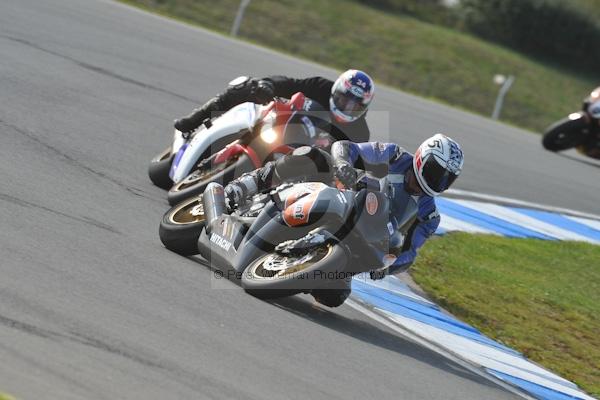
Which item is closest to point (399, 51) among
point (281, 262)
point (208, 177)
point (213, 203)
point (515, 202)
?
point (515, 202)

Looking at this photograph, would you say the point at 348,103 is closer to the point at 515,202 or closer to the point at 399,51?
the point at 515,202

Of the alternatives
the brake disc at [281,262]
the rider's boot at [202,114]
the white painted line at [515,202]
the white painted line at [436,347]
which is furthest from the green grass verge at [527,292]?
the brake disc at [281,262]

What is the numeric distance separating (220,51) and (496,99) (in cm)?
965

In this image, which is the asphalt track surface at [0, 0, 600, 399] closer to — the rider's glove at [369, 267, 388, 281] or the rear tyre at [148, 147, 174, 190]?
the rear tyre at [148, 147, 174, 190]

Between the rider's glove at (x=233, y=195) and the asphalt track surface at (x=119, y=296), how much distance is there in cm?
→ 47

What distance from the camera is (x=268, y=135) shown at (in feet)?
28.8

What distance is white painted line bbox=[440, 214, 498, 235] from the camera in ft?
38.7

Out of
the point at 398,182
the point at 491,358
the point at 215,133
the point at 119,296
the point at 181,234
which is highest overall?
the point at 398,182

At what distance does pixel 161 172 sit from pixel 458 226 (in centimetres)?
359

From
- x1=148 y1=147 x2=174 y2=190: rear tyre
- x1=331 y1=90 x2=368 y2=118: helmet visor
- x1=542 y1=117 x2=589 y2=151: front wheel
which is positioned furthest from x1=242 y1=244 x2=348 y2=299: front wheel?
x1=542 y1=117 x2=589 y2=151: front wheel

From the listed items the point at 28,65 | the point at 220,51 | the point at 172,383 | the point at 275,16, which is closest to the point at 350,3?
the point at 275,16

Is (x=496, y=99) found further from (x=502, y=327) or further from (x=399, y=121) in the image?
(x=502, y=327)

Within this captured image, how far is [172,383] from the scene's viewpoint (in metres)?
5.07

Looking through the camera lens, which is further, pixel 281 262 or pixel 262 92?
pixel 262 92
